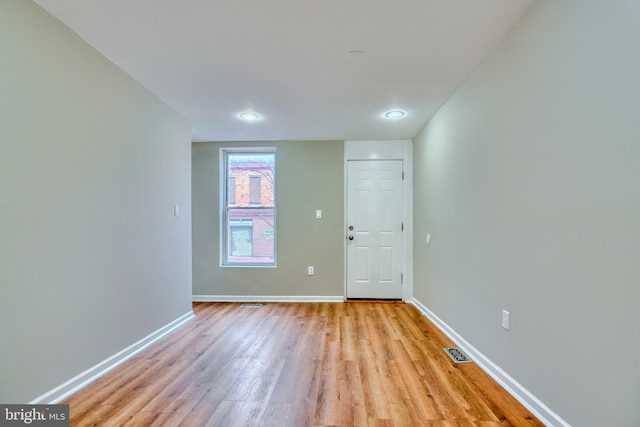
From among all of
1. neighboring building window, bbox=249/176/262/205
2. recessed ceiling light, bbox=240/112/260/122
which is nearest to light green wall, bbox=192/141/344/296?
neighboring building window, bbox=249/176/262/205

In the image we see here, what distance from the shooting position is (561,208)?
1441 millimetres

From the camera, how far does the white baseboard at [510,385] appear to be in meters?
1.51

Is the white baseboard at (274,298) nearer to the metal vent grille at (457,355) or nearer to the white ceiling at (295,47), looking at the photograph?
the metal vent grille at (457,355)

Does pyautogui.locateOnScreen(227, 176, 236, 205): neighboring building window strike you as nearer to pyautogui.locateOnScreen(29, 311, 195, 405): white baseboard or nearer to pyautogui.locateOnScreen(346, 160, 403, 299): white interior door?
pyautogui.locateOnScreen(346, 160, 403, 299): white interior door

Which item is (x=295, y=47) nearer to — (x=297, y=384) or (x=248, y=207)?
(x=297, y=384)

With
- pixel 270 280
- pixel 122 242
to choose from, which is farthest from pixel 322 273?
pixel 122 242

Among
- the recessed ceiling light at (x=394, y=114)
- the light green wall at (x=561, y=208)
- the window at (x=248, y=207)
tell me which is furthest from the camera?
the window at (x=248, y=207)

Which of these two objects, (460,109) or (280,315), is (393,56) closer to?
(460,109)

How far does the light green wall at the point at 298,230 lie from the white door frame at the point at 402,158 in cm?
11

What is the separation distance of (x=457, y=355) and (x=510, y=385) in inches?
22.1

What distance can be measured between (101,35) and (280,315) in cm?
305

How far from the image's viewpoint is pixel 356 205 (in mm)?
4316
